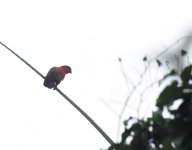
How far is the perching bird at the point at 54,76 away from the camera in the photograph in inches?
460

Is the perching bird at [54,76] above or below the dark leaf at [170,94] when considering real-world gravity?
above

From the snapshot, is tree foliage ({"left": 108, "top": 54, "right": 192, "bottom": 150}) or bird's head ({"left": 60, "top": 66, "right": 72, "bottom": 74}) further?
bird's head ({"left": 60, "top": 66, "right": 72, "bottom": 74})

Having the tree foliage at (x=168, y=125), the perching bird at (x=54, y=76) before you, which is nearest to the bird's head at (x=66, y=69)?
the perching bird at (x=54, y=76)

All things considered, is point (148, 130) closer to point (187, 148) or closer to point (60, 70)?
point (187, 148)

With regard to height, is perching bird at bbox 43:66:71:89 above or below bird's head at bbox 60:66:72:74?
below

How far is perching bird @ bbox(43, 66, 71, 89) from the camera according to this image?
38.4ft

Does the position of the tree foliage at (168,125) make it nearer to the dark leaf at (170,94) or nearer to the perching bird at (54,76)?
the dark leaf at (170,94)

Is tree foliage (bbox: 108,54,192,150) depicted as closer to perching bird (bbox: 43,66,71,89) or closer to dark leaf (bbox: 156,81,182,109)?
dark leaf (bbox: 156,81,182,109)

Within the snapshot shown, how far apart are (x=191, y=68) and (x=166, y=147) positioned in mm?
508

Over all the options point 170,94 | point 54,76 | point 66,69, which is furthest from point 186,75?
point 66,69

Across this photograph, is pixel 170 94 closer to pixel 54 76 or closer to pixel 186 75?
pixel 186 75

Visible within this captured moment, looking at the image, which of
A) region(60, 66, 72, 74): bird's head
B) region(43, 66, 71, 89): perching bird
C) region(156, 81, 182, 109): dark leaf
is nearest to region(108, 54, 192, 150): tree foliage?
region(156, 81, 182, 109): dark leaf

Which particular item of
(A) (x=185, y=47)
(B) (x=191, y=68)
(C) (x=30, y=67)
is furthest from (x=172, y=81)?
(C) (x=30, y=67)

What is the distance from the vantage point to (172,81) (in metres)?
2.71
